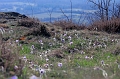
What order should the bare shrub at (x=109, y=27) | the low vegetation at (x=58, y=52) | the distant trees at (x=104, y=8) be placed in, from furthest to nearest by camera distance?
the distant trees at (x=104, y=8) < the bare shrub at (x=109, y=27) < the low vegetation at (x=58, y=52)

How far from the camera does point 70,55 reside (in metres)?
9.35

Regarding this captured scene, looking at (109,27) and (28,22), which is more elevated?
(28,22)

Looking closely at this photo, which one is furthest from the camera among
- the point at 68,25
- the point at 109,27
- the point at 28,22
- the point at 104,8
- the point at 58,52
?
the point at 104,8

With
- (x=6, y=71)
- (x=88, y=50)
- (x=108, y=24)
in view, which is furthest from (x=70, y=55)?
(x=108, y=24)

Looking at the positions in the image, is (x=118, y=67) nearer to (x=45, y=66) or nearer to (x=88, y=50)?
(x=45, y=66)

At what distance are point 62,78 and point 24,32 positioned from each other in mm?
6240

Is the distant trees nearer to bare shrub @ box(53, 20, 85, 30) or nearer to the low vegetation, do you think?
bare shrub @ box(53, 20, 85, 30)

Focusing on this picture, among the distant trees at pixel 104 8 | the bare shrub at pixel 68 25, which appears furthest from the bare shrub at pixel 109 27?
the distant trees at pixel 104 8

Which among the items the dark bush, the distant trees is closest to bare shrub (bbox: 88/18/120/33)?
the dark bush

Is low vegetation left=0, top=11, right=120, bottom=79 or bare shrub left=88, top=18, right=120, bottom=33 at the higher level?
low vegetation left=0, top=11, right=120, bottom=79

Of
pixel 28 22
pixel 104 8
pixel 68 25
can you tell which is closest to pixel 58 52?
pixel 28 22

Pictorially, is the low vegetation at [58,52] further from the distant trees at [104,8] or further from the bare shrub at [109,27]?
the distant trees at [104,8]

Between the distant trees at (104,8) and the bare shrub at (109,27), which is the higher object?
the bare shrub at (109,27)

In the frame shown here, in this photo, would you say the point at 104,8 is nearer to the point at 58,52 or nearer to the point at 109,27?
the point at 109,27
